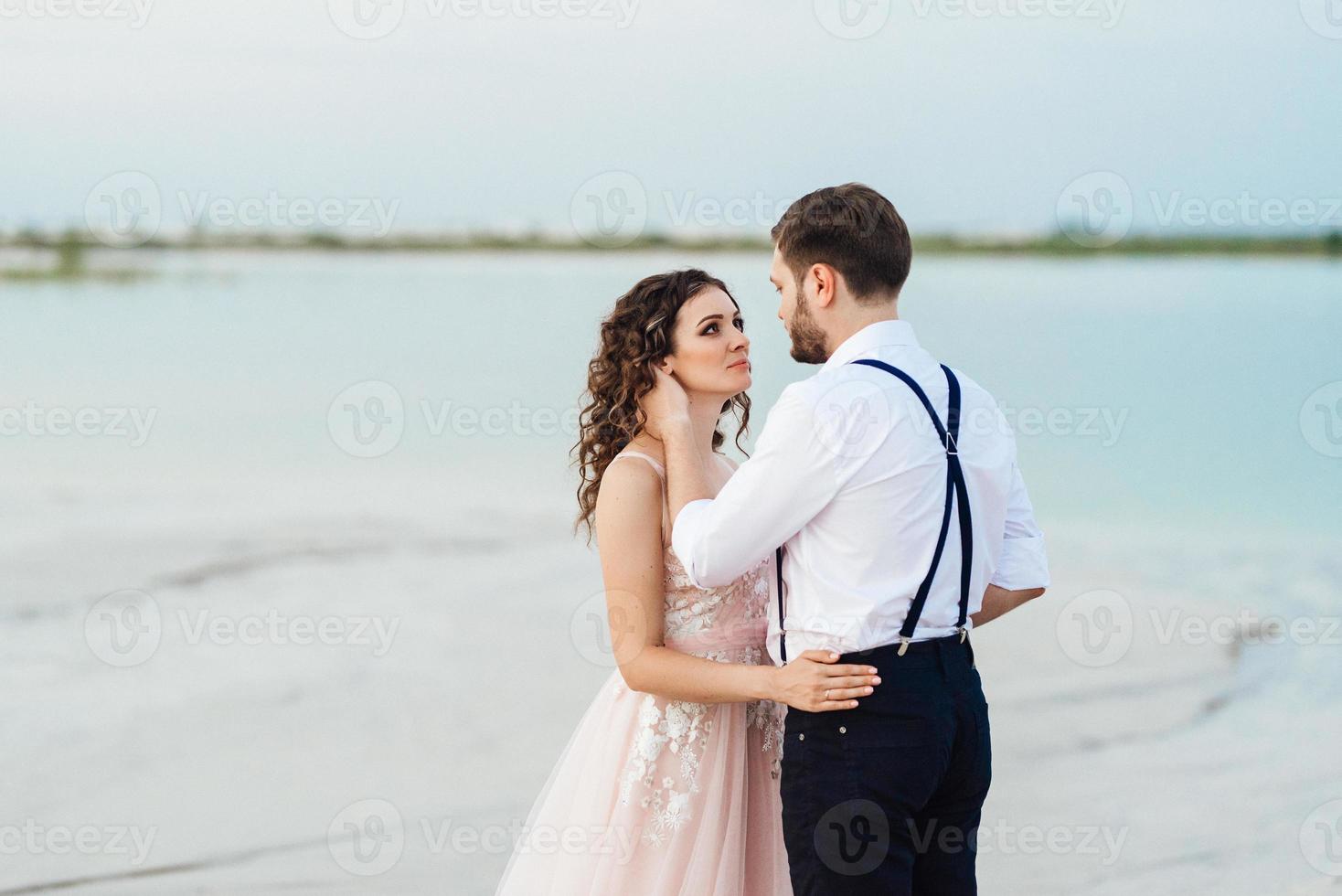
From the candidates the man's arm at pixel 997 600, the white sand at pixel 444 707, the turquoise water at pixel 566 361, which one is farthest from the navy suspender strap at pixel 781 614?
the turquoise water at pixel 566 361

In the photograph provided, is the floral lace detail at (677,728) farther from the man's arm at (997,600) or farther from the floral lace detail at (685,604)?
the man's arm at (997,600)

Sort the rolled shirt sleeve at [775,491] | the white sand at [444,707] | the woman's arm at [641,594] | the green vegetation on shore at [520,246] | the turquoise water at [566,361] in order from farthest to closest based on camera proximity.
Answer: the green vegetation on shore at [520,246], the turquoise water at [566,361], the white sand at [444,707], the woman's arm at [641,594], the rolled shirt sleeve at [775,491]

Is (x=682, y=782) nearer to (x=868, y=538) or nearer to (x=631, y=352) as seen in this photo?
(x=868, y=538)

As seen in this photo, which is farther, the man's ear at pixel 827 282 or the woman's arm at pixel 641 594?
the woman's arm at pixel 641 594

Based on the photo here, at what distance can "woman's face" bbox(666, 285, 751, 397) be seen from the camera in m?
2.48

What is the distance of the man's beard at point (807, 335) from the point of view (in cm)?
218

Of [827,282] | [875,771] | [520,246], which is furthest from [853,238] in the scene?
[520,246]

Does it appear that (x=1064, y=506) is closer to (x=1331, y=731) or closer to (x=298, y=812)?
(x=1331, y=731)

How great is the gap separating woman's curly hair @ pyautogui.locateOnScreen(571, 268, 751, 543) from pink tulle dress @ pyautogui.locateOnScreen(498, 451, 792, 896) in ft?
0.52

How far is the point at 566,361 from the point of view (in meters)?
11.4

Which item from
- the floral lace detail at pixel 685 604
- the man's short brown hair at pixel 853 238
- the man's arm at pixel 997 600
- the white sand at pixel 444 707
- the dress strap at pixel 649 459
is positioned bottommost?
the white sand at pixel 444 707

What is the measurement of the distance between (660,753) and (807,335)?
0.80 meters

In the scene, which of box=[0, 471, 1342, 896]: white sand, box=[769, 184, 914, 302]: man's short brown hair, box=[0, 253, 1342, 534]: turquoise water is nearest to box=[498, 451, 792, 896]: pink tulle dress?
box=[769, 184, 914, 302]: man's short brown hair

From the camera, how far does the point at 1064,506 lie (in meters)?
7.61
